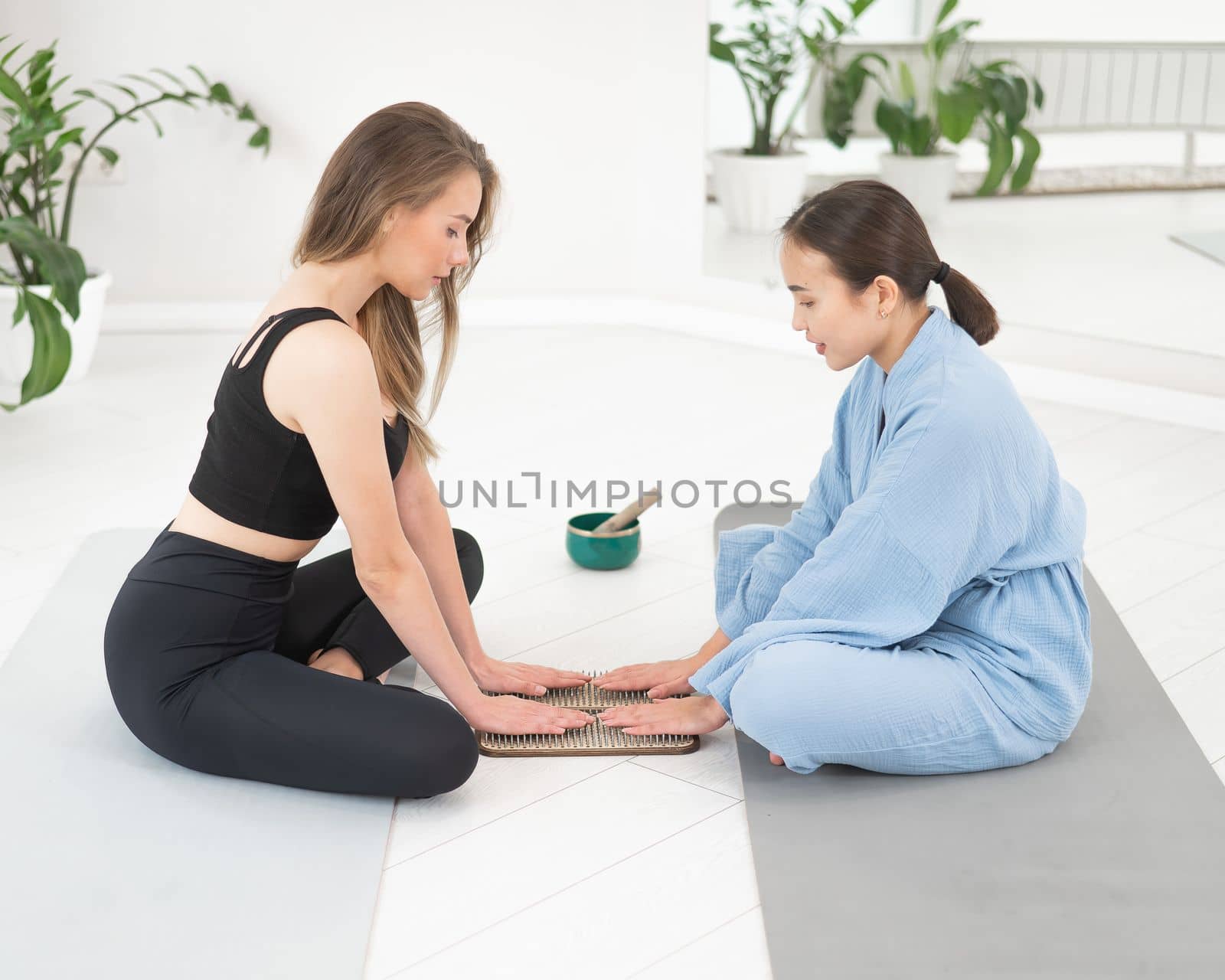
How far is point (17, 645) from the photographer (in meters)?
1.99

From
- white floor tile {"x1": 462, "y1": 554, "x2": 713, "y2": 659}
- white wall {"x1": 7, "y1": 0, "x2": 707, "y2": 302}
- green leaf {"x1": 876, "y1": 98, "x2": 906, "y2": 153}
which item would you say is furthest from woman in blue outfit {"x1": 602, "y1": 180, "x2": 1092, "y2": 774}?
white wall {"x1": 7, "y1": 0, "x2": 707, "y2": 302}

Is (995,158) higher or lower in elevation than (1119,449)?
higher

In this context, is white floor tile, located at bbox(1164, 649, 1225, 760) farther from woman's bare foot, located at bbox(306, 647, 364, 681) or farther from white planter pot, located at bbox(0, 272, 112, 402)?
white planter pot, located at bbox(0, 272, 112, 402)

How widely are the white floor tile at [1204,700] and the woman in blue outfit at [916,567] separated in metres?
0.21

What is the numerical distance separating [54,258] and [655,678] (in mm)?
1831

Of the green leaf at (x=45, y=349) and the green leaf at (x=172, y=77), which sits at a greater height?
the green leaf at (x=172, y=77)

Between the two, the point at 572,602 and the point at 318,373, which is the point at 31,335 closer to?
the point at 572,602

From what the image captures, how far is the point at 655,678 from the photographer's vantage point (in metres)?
1.83

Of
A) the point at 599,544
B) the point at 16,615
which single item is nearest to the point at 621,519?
the point at 599,544

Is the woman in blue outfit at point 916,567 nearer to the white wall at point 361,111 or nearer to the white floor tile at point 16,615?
the white floor tile at point 16,615

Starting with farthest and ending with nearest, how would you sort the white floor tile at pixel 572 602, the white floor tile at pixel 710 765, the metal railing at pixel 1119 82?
the metal railing at pixel 1119 82 → the white floor tile at pixel 572 602 → the white floor tile at pixel 710 765

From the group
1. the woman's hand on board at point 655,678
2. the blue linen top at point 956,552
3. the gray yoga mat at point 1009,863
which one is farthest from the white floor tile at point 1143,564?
the woman's hand on board at point 655,678

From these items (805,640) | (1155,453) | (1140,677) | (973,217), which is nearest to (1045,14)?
(973,217)

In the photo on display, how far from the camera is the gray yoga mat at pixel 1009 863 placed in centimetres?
128
